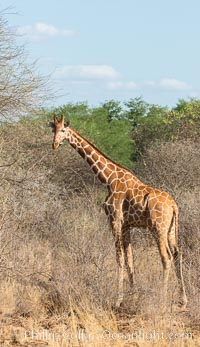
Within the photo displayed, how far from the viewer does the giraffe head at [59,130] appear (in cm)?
1141

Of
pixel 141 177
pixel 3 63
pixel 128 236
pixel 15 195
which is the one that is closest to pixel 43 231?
pixel 15 195

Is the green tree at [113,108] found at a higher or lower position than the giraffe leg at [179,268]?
higher

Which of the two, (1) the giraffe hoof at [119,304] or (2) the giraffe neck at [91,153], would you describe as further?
(2) the giraffe neck at [91,153]

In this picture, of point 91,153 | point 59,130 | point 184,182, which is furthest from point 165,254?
point 184,182

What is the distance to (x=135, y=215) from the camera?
10.9 meters

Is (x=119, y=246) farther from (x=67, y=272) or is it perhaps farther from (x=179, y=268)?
(x=67, y=272)

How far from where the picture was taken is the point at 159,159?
62.8ft

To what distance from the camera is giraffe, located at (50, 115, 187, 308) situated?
10641 mm

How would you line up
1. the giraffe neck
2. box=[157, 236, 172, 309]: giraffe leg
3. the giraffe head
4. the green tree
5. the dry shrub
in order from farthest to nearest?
the green tree
the giraffe neck
the giraffe head
the dry shrub
box=[157, 236, 172, 309]: giraffe leg

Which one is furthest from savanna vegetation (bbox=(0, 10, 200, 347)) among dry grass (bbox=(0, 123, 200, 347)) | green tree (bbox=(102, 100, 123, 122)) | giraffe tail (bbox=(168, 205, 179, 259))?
green tree (bbox=(102, 100, 123, 122))

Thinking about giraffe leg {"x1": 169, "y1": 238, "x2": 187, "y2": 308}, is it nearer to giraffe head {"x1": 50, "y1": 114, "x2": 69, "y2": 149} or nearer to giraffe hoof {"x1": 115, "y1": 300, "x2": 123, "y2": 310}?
giraffe hoof {"x1": 115, "y1": 300, "x2": 123, "y2": 310}

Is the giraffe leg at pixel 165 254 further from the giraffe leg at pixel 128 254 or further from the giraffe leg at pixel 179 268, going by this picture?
the giraffe leg at pixel 128 254

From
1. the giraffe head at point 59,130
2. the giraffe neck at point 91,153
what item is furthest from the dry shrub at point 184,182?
the giraffe head at point 59,130

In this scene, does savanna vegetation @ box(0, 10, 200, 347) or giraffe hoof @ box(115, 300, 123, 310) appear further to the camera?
giraffe hoof @ box(115, 300, 123, 310)
